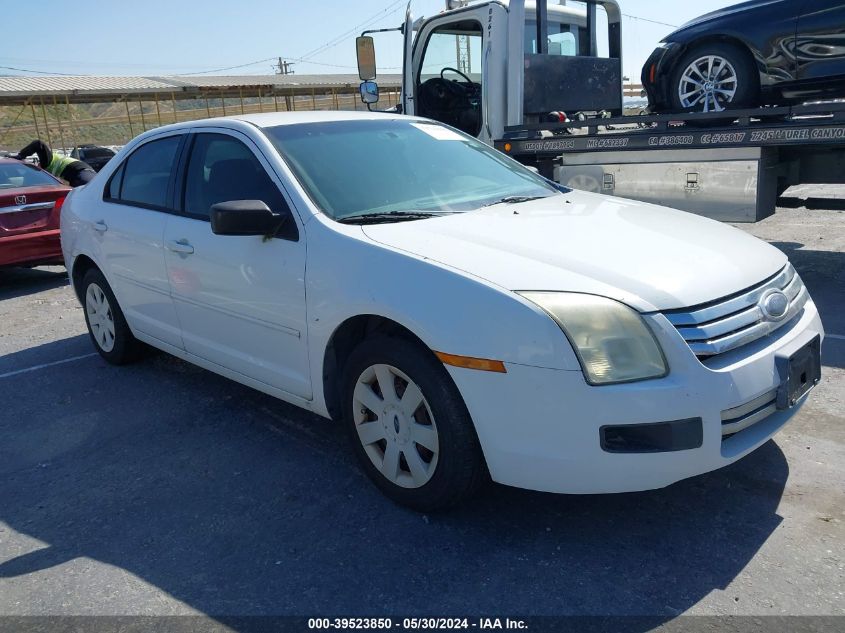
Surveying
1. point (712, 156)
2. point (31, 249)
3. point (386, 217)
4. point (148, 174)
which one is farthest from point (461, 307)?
point (31, 249)

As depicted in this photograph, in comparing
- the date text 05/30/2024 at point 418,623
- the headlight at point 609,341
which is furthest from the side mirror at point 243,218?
the date text 05/30/2024 at point 418,623

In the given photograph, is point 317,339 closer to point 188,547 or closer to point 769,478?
point 188,547

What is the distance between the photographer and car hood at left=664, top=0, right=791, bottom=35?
6.57 metres

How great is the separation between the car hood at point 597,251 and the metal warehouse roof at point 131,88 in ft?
84.6

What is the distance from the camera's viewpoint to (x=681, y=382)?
257 cm

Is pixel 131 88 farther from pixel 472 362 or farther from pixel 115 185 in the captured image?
pixel 472 362

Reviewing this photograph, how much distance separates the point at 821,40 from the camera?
20.7 feet

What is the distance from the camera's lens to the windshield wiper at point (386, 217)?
3.39m

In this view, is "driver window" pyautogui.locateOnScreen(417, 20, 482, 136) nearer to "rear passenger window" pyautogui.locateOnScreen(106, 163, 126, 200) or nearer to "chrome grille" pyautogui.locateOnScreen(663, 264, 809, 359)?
"rear passenger window" pyautogui.locateOnScreen(106, 163, 126, 200)

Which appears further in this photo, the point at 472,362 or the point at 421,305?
the point at 421,305

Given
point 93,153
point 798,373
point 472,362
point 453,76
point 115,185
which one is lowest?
point 798,373

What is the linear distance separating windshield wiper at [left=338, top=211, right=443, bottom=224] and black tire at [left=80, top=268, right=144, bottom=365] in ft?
7.80

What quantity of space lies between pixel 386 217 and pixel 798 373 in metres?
1.82

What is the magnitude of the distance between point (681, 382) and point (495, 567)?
0.94 m
